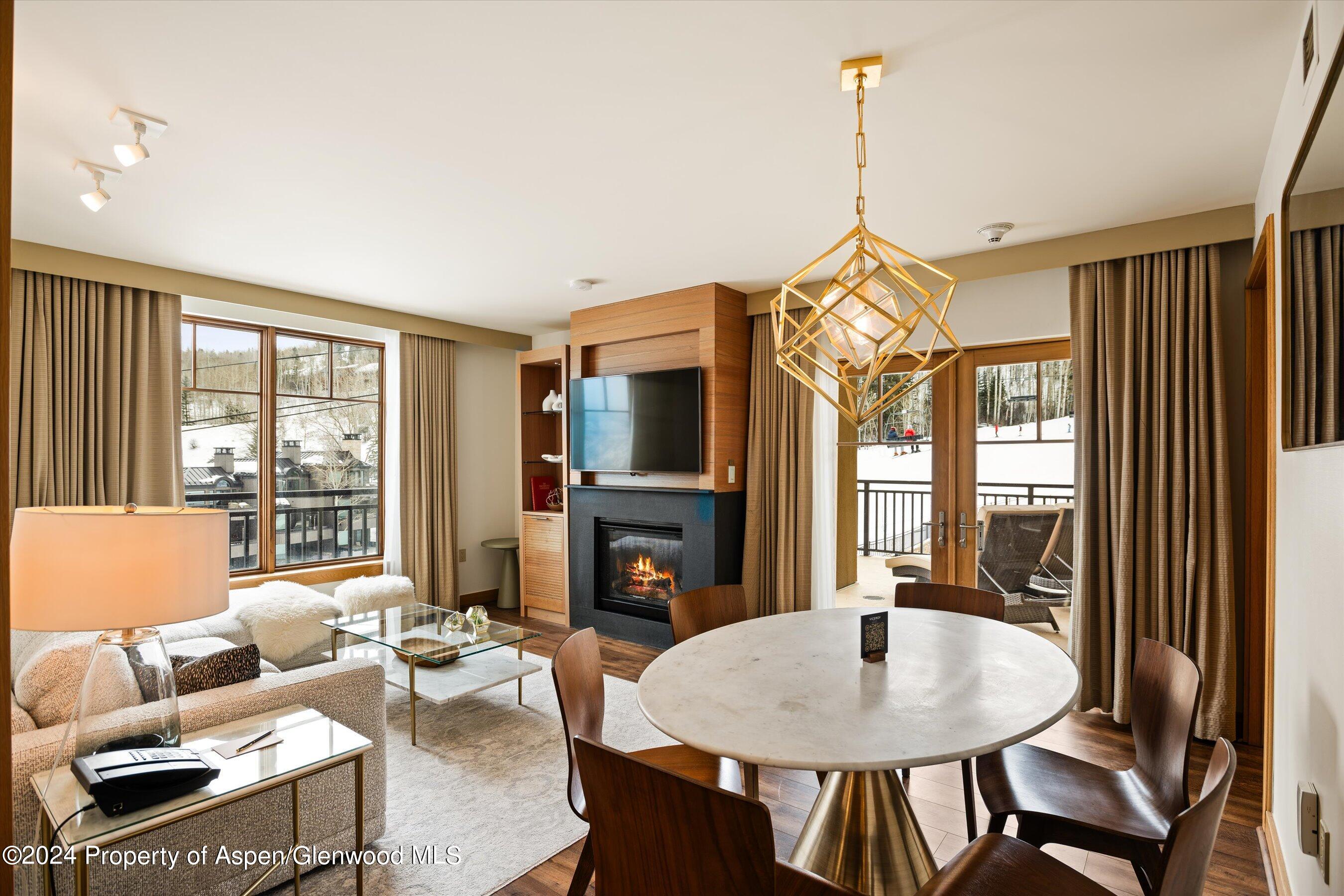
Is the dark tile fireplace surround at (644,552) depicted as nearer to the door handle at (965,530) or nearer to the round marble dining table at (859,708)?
the door handle at (965,530)

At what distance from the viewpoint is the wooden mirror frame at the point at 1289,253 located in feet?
4.99

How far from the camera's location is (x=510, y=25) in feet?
6.08

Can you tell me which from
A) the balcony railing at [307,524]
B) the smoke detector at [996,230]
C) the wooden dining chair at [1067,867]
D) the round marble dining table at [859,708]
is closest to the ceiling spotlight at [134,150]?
the round marble dining table at [859,708]

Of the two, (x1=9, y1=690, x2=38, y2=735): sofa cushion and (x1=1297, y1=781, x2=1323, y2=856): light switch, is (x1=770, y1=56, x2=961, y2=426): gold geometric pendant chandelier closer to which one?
(x1=1297, y1=781, x2=1323, y2=856): light switch

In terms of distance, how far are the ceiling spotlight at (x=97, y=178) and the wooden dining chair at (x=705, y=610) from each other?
2.76m

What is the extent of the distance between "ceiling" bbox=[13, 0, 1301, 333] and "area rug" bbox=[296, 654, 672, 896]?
248cm

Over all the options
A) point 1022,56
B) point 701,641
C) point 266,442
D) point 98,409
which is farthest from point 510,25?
point 266,442

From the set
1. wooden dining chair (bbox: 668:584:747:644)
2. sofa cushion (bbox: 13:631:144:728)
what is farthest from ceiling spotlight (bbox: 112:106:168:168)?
wooden dining chair (bbox: 668:584:747:644)

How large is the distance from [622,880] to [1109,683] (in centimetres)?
326

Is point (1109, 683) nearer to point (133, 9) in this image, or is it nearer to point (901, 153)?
point (901, 153)

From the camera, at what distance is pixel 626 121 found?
7.78 feet

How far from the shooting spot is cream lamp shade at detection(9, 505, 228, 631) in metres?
1.50

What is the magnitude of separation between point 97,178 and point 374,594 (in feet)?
9.22

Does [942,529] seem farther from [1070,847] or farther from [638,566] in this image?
[1070,847]
